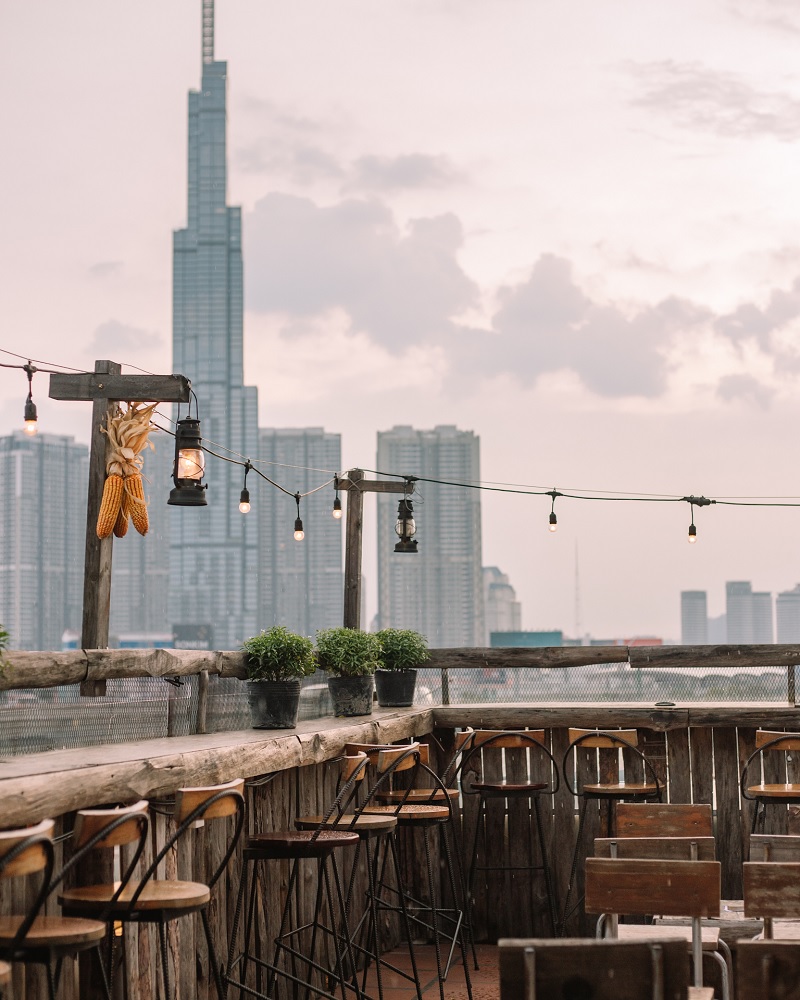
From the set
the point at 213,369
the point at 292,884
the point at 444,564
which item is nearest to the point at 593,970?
the point at 292,884

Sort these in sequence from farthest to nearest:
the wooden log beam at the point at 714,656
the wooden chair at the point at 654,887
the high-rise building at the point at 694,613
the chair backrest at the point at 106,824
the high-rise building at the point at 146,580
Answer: the high-rise building at the point at 146,580, the high-rise building at the point at 694,613, the wooden log beam at the point at 714,656, the wooden chair at the point at 654,887, the chair backrest at the point at 106,824

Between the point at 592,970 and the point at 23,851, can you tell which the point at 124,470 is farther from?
the point at 592,970

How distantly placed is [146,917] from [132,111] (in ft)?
322

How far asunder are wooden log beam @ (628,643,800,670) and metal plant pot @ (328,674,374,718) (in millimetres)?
1698

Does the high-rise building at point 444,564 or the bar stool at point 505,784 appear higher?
the high-rise building at point 444,564

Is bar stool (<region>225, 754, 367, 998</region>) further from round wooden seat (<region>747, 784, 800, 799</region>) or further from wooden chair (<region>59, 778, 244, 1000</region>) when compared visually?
round wooden seat (<region>747, 784, 800, 799</region>)

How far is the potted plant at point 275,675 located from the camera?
19.5 feet

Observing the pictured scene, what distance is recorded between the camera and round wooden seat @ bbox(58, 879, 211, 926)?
11.5 ft

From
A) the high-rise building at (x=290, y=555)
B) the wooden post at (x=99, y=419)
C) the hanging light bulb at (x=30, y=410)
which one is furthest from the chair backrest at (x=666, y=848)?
the high-rise building at (x=290, y=555)

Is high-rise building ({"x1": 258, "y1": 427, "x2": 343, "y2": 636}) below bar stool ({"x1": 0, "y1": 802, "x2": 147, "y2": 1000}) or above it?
above

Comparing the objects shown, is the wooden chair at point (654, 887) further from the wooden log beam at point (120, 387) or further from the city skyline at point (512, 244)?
the city skyline at point (512, 244)

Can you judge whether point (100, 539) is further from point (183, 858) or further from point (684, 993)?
point (684, 993)

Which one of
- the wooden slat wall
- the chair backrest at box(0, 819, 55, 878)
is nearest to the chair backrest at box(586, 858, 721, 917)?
the chair backrest at box(0, 819, 55, 878)

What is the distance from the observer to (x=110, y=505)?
7.00 m
